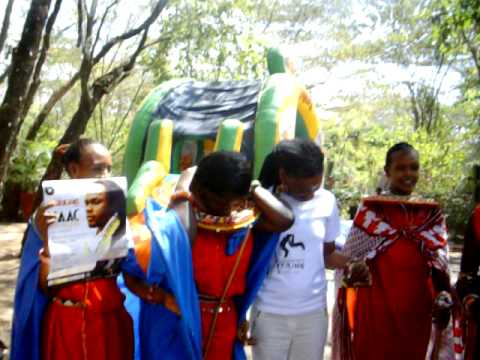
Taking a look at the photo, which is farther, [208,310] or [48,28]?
[48,28]

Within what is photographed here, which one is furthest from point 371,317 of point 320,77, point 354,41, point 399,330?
point 320,77

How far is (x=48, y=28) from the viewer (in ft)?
29.9

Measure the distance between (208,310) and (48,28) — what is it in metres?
7.65

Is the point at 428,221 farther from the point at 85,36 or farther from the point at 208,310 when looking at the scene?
the point at 85,36

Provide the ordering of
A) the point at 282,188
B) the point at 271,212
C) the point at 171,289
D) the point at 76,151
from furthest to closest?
the point at 282,188
the point at 76,151
the point at 271,212
the point at 171,289

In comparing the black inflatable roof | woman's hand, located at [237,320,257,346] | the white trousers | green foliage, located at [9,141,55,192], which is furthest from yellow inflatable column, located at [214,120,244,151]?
green foliage, located at [9,141,55,192]

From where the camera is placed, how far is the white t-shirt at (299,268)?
2.90 meters

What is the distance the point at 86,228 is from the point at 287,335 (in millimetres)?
1126

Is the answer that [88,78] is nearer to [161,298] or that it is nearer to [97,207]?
[97,207]

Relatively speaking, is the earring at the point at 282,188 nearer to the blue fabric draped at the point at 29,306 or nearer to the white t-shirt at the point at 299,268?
the white t-shirt at the point at 299,268

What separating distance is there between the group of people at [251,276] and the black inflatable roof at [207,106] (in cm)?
392

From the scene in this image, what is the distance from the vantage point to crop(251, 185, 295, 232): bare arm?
2604 mm

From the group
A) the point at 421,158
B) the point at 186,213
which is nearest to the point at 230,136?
the point at 186,213

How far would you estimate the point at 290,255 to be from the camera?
2.93 meters
